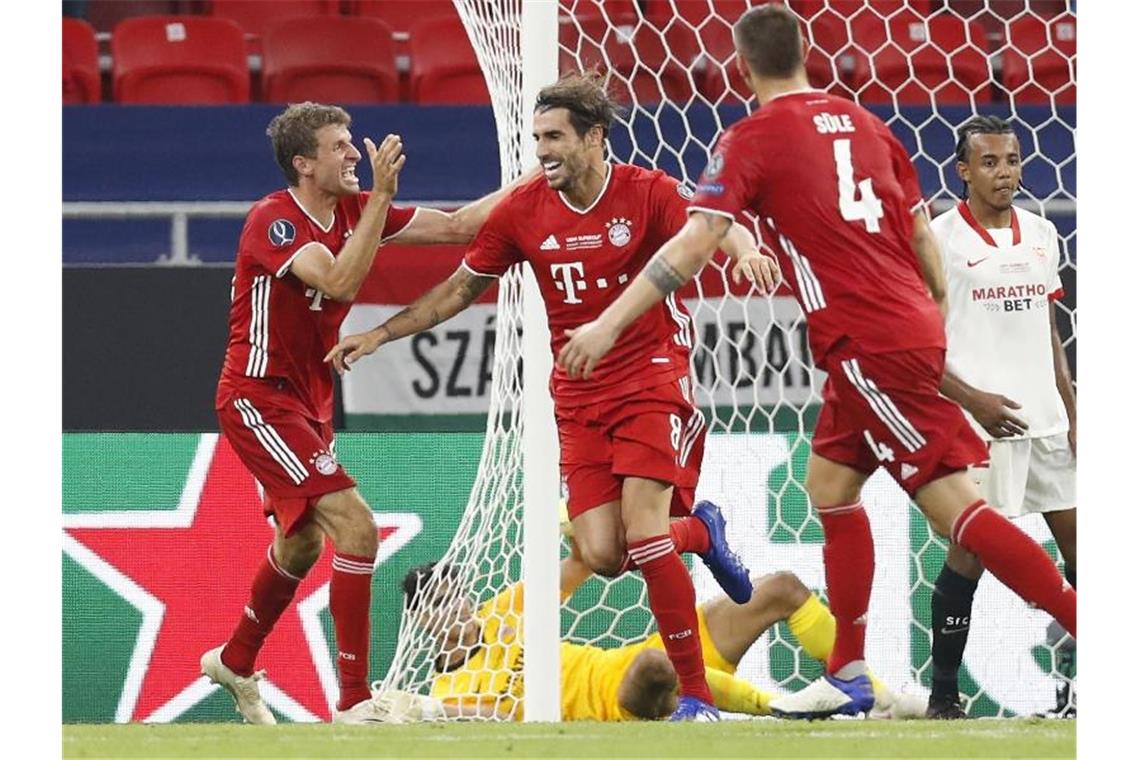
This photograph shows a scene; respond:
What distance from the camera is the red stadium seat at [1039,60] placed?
1008cm

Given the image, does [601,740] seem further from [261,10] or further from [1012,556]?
[261,10]

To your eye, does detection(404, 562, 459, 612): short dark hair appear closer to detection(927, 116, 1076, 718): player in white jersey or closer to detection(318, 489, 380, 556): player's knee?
detection(318, 489, 380, 556): player's knee

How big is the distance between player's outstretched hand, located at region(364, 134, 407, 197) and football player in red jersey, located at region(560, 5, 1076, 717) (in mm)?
1083

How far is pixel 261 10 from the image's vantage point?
1202 cm

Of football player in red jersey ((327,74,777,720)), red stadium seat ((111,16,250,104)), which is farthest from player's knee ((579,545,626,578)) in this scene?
red stadium seat ((111,16,250,104))

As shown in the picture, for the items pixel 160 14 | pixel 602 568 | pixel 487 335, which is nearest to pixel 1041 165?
pixel 487 335

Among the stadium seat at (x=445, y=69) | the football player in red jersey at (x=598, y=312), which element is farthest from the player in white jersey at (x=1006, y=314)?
the stadium seat at (x=445, y=69)

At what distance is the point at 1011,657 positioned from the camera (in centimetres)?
729

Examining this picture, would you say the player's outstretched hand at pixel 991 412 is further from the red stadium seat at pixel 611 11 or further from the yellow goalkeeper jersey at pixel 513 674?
the red stadium seat at pixel 611 11

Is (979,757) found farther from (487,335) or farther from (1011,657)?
(487,335)

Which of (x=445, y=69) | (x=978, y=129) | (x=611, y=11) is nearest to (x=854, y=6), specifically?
(x=611, y=11)

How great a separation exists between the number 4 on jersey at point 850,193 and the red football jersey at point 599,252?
0.88m

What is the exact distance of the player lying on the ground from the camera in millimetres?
6613

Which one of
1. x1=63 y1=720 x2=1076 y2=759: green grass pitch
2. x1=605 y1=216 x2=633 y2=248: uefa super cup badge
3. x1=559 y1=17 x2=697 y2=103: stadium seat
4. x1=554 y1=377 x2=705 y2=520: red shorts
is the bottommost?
x1=63 y1=720 x2=1076 y2=759: green grass pitch
